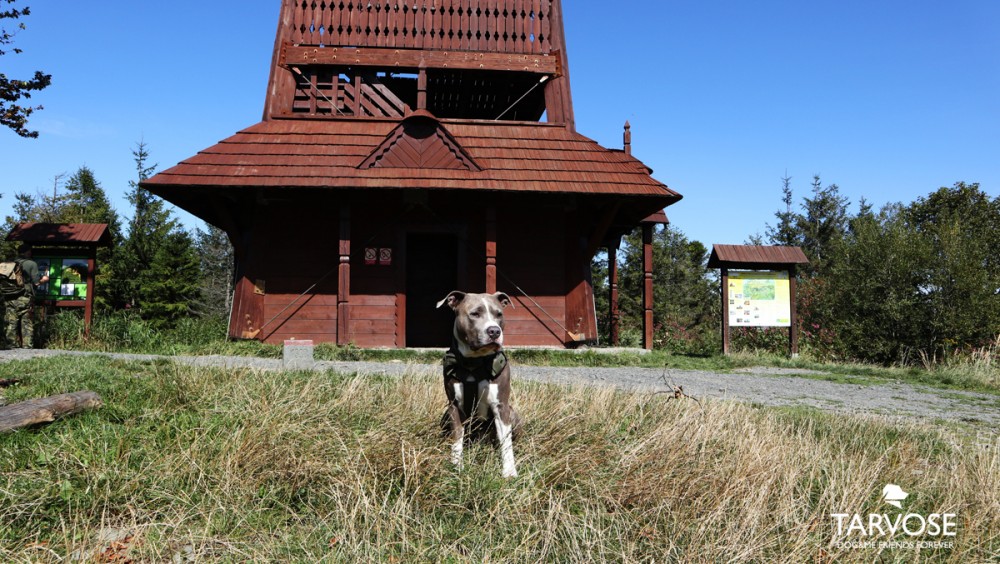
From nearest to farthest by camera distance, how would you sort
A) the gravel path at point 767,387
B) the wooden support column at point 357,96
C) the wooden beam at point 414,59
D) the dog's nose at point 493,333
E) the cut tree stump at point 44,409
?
the dog's nose at point 493,333 < the cut tree stump at point 44,409 < the gravel path at point 767,387 < the wooden beam at point 414,59 < the wooden support column at point 357,96

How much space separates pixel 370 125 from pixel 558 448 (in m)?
10.1

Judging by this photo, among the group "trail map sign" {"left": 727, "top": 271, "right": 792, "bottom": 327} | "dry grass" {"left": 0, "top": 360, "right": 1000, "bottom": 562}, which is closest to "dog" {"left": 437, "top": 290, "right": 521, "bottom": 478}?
"dry grass" {"left": 0, "top": 360, "right": 1000, "bottom": 562}

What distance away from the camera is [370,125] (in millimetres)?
12727

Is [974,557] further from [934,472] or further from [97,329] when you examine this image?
[97,329]

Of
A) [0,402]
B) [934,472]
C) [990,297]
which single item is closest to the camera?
[934,472]

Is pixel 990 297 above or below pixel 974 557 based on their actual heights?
above

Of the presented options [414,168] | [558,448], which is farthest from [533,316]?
[558,448]

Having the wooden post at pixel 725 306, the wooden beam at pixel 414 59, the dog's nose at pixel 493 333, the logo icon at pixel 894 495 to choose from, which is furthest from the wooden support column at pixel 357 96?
the logo icon at pixel 894 495

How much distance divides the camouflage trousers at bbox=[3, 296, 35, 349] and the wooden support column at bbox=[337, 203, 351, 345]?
4853 mm

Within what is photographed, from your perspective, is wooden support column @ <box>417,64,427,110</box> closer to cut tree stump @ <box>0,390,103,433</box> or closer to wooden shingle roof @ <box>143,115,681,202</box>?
wooden shingle roof @ <box>143,115,681,202</box>

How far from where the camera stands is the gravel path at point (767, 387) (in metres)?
6.65

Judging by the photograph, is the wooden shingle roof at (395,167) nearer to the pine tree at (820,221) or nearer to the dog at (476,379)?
the dog at (476,379)

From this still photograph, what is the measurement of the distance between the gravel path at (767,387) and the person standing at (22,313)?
3.53 feet

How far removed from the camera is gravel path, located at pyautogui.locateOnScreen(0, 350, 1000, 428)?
6652 mm
